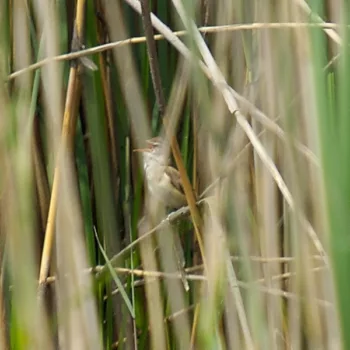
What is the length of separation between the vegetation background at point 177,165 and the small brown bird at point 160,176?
3 cm

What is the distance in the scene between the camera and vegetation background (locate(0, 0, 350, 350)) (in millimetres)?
625

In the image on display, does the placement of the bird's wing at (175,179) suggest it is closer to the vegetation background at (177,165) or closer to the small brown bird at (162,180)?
the small brown bird at (162,180)

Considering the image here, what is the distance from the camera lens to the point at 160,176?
1.21 metres

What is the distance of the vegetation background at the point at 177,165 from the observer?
62 centimetres

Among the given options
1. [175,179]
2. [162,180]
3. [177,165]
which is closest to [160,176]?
[162,180]

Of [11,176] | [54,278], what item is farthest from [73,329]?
[11,176]

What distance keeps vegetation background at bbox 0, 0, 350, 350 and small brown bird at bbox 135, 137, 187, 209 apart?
27 millimetres

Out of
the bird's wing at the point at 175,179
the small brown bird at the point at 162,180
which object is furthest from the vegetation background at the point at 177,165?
the bird's wing at the point at 175,179

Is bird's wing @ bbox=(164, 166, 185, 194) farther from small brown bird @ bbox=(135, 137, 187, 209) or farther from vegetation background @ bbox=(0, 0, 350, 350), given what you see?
vegetation background @ bbox=(0, 0, 350, 350)

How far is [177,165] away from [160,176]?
0.52 meters

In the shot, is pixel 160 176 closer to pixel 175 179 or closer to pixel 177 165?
pixel 175 179

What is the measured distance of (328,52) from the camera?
759 millimetres

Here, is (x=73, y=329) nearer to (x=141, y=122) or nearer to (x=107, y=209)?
(x=107, y=209)

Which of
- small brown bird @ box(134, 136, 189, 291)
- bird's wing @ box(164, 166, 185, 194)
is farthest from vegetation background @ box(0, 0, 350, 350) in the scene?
bird's wing @ box(164, 166, 185, 194)
